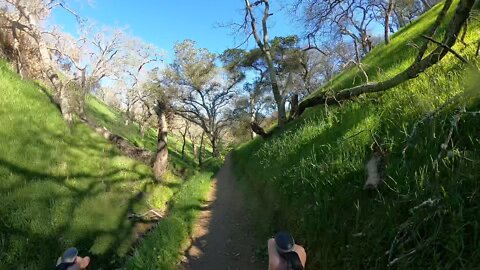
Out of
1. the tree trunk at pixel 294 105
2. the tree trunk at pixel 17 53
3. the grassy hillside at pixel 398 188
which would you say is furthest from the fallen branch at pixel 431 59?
the tree trunk at pixel 17 53

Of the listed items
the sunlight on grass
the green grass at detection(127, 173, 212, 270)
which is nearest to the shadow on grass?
the sunlight on grass

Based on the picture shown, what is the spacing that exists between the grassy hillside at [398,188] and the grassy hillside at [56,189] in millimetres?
4180

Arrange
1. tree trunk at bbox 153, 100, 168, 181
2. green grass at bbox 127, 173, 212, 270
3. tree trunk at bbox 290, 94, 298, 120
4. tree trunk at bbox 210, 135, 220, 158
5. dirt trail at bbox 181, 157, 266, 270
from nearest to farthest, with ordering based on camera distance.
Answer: green grass at bbox 127, 173, 212, 270
dirt trail at bbox 181, 157, 266, 270
tree trunk at bbox 290, 94, 298, 120
tree trunk at bbox 153, 100, 168, 181
tree trunk at bbox 210, 135, 220, 158

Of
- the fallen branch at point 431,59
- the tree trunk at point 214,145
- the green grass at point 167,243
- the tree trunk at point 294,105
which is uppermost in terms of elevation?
→ the tree trunk at point 214,145

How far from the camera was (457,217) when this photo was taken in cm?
282

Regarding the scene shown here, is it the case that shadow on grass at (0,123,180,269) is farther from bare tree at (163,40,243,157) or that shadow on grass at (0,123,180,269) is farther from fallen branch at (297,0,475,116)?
bare tree at (163,40,243,157)

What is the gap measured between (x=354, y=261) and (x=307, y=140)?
418 cm

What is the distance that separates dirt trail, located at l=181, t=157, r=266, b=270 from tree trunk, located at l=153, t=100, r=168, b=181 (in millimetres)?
3341

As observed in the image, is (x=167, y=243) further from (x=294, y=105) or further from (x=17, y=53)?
(x=17, y=53)

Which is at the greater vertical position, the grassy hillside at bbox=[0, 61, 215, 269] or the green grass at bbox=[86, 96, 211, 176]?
the green grass at bbox=[86, 96, 211, 176]

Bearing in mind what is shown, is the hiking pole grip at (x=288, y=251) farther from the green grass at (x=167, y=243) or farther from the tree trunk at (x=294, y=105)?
the tree trunk at (x=294, y=105)

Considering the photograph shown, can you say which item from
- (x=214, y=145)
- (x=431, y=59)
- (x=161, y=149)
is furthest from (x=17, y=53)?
(x=214, y=145)

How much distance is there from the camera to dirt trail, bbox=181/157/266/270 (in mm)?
6746

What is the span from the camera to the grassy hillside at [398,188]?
114 inches
